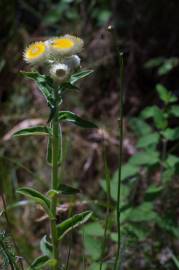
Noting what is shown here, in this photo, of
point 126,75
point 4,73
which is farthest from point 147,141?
point 4,73

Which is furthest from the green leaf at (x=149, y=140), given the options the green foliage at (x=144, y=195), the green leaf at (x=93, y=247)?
the green leaf at (x=93, y=247)

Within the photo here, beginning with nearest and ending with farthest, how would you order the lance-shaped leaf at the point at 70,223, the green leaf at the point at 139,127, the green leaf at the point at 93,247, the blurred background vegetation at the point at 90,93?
the lance-shaped leaf at the point at 70,223, the green leaf at the point at 93,247, the green leaf at the point at 139,127, the blurred background vegetation at the point at 90,93

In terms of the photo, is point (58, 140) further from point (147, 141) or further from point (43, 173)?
point (43, 173)

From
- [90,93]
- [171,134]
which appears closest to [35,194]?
[171,134]

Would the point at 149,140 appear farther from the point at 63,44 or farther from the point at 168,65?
the point at 168,65

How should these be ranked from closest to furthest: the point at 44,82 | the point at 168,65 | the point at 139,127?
the point at 44,82
the point at 139,127
the point at 168,65

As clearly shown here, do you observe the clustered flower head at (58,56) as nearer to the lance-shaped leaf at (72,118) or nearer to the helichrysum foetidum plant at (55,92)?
the helichrysum foetidum plant at (55,92)

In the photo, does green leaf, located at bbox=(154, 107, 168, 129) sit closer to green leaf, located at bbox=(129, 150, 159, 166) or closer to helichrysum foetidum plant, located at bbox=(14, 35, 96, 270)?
green leaf, located at bbox=(129, 150, 159, 166)
